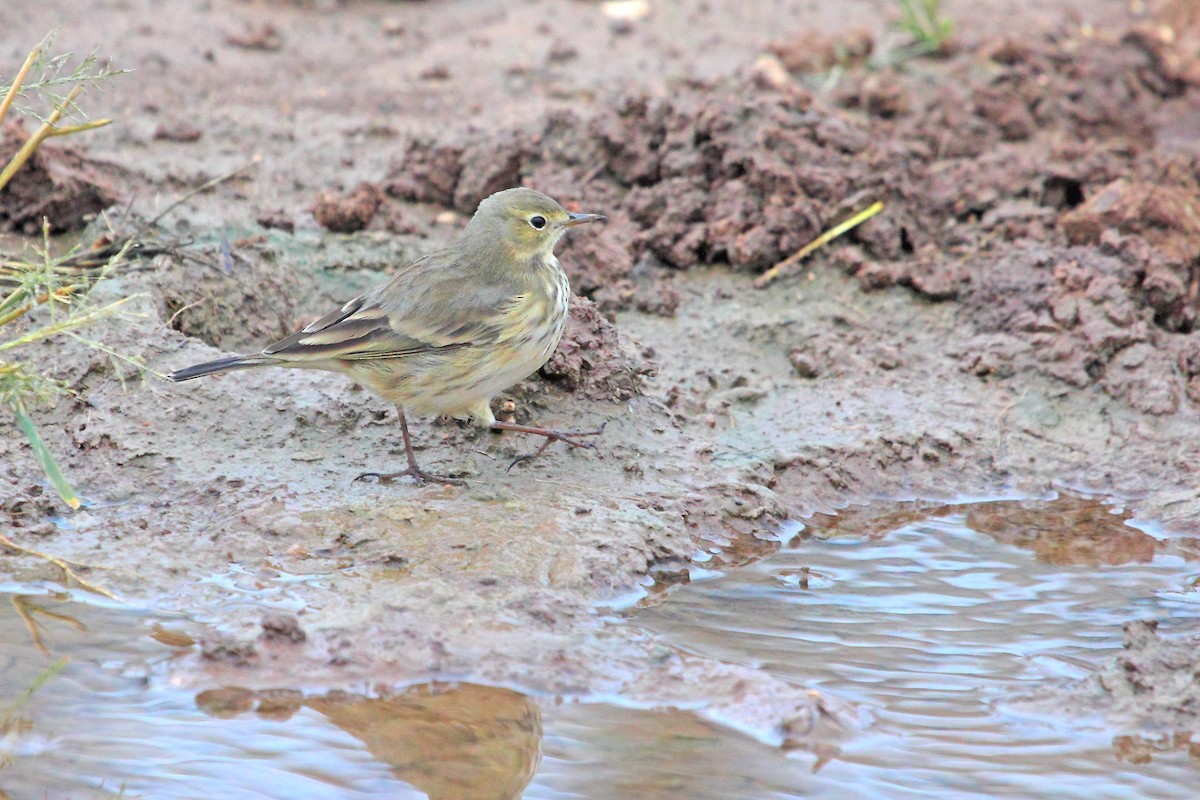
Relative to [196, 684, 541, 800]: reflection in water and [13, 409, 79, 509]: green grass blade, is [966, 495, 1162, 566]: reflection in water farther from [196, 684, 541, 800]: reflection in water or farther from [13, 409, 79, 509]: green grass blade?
[13, 409, 79, 509]: green grass blade

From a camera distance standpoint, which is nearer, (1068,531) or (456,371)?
(456,371)

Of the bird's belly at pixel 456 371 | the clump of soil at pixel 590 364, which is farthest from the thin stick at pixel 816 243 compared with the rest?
the bird's belly at pixel 456 371

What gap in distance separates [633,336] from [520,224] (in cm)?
123

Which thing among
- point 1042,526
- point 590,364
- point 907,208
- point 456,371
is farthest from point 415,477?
point 907,208

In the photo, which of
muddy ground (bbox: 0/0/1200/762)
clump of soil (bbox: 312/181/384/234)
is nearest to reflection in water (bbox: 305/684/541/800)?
muddy ground (bbox: 0/0/1200/762)

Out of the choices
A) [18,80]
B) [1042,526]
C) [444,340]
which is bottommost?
[1042,526]

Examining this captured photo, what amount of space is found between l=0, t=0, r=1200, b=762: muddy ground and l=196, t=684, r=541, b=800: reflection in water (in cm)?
9

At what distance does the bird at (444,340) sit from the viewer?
5.73 meters

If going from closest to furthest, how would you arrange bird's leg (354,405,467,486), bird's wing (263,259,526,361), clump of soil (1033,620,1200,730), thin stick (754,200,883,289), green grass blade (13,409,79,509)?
clump of soil (1033,620,1200,730) → green grass blade (13,409,79,509) → bird's wing (263,259,526,361) → bird's leg (354,405,467,486) → thin stick (754,200,883,289)

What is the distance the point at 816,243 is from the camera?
25.5 feet

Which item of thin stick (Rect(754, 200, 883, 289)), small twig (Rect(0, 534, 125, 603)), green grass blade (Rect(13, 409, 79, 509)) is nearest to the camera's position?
green grass blade (Rect(13, 409, 79, 509))

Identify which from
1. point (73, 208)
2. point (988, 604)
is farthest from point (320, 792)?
point (73, 208)

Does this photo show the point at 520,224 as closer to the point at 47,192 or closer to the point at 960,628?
the point at 960,628

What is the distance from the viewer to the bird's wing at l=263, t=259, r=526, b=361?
18.9 ft
